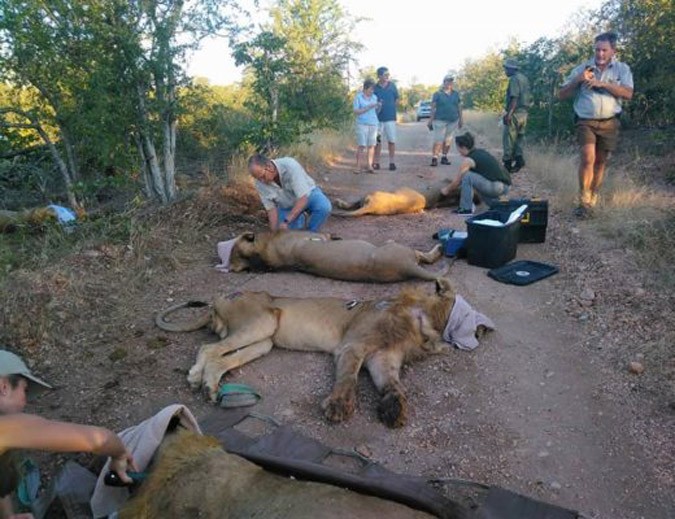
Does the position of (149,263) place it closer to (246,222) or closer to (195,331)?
(195,331)

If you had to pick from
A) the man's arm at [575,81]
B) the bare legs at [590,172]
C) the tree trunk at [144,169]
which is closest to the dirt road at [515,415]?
the bare legs at [590,172]

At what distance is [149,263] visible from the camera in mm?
5957

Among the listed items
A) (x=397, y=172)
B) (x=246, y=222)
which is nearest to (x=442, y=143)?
(x=397, y=172)

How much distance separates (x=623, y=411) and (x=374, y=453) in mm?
1590

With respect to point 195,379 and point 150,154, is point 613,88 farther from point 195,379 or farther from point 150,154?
point 150,154

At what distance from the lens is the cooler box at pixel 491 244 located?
568 centimetres

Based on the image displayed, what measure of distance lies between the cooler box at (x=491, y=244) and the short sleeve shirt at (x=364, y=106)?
223 inches

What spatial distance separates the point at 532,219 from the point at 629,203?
1440mm

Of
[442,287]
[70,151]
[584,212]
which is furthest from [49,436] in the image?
[584,212]

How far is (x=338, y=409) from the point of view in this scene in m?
3.46

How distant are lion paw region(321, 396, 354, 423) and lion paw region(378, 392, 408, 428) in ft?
0.65

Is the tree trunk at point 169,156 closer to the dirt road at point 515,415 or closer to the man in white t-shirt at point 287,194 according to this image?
the man in white t-shirt at point 287,194

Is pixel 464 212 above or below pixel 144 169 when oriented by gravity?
below

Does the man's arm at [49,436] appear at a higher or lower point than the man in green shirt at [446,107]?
lower
